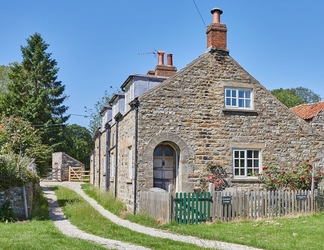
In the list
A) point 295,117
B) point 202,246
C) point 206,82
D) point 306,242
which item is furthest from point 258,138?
point 202,246

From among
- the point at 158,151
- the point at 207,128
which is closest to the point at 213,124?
the point at 207,128

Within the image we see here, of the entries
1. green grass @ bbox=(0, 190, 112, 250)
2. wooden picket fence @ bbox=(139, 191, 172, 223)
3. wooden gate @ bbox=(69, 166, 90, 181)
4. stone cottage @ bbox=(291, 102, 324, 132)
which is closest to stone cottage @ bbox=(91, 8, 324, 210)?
wooden picket fence @ bbox=(139, 191, 172, 223)

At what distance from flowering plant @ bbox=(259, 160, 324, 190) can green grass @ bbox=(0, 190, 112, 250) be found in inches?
381

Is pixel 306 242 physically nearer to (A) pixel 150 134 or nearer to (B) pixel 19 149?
(A) pixel 150 134

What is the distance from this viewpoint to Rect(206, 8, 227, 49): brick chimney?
18.2 m

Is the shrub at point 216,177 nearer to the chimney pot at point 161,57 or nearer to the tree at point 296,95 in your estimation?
the chimney pot at point 161,57

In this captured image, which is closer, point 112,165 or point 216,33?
point 216,33

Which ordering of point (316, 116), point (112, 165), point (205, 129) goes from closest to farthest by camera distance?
point (205, 129) < point (316, 116) < point (112, 165)

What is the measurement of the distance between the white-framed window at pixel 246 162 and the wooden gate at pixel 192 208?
142 inches

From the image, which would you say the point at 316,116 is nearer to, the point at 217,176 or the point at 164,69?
the point at 217,176

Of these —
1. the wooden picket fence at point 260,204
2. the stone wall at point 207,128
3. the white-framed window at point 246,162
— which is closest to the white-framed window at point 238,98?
the stone wall at point 207,128

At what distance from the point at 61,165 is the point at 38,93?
937 cm

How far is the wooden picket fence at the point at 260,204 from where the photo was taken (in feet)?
48.4

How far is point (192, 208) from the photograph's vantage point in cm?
1432
